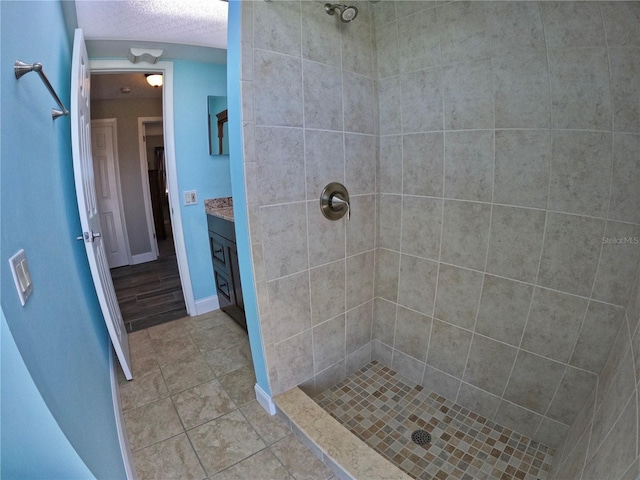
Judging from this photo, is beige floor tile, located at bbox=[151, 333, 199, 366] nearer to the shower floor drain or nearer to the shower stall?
the shower stall

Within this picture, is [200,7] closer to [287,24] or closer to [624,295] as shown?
[287,24]

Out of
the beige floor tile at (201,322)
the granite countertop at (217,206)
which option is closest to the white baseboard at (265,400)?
the beige floor tile at (201,322)

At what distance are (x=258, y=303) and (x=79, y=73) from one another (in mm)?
Answer: 1552

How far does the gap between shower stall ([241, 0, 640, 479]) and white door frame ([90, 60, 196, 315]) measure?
1498 millimetres

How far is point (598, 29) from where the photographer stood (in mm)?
1029

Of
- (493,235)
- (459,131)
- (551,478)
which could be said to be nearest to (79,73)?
(459,131)

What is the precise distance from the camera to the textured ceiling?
5.28 ft

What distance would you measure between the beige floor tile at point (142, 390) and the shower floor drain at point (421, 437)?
1448 millimetres

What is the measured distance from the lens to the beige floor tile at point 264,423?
1.48 meters

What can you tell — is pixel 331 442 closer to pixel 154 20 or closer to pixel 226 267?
pixel 226 267

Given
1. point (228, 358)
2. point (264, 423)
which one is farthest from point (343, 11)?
point (228, 358)

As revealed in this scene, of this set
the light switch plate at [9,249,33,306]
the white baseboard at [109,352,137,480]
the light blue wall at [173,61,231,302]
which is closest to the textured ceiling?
the light blue wall at [173,61,231,302]

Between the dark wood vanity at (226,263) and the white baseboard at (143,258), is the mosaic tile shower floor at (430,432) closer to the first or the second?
the dark wood vanity at (226,263)

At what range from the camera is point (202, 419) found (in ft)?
5.21
